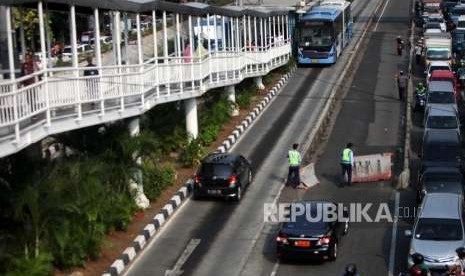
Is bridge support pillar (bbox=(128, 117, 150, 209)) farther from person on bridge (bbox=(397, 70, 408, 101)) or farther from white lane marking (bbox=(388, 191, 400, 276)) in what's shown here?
person on bridge (bbox=(397, 70, 408, 101))

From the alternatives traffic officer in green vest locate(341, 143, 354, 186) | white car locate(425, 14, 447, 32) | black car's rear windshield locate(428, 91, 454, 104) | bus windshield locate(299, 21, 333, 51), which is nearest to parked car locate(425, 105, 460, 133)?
black car's rear windshield locate(428, 91, 454, 104)

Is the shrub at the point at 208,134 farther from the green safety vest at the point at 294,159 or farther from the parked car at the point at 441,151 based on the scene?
the parked car at the point at 441,151

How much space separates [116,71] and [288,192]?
720 centimetres

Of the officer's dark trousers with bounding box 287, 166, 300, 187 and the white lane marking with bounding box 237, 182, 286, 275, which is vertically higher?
the officer's dark trousers with bounding box 287, 166, 300, 187

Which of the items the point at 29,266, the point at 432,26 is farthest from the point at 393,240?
the point at 432,26

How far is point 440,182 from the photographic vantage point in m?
25.2

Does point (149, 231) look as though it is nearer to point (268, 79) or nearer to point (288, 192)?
point (288, 192)

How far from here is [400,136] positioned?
34.3 m

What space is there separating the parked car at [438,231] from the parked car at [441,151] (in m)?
5.99

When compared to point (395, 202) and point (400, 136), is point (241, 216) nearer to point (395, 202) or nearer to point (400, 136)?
point (395, 202)

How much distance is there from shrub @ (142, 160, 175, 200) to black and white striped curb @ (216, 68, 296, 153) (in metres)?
4.17

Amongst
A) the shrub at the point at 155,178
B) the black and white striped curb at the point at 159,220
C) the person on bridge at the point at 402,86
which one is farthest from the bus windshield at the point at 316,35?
the shrub at the point at 155,178

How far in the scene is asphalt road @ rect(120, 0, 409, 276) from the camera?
2123 centimetres

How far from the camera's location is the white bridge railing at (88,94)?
53.9 ft
